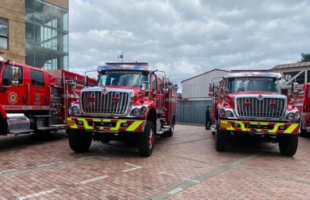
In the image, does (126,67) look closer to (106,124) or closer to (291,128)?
(106,124)

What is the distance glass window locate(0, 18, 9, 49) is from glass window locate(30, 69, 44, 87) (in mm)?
10248

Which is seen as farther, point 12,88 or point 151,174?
point 12,88

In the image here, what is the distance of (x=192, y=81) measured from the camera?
29.6 meters

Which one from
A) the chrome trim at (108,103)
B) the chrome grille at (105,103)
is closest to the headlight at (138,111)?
the chrome trim at (108,103)

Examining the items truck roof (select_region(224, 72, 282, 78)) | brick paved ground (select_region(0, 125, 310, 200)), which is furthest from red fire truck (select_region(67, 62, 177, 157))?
truck roof (select_region(224, 72, 282, 78))

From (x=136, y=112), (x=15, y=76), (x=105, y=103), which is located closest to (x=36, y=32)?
(x=15, y=76)

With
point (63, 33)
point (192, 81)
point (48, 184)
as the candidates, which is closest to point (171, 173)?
point (48, 184)

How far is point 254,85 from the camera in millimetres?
9180

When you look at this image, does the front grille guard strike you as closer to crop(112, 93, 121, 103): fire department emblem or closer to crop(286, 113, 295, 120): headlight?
crop(112, 93, 121, 103): fire department emblem

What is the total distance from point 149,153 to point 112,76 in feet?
8.76

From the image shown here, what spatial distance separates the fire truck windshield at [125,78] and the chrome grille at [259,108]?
2913mm

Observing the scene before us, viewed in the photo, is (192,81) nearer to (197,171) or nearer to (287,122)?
(287,122)

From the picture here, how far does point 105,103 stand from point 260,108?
14.3 feet

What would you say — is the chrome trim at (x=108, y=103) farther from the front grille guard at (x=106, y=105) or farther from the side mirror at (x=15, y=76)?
the side mirror at (x=15, y=76)
